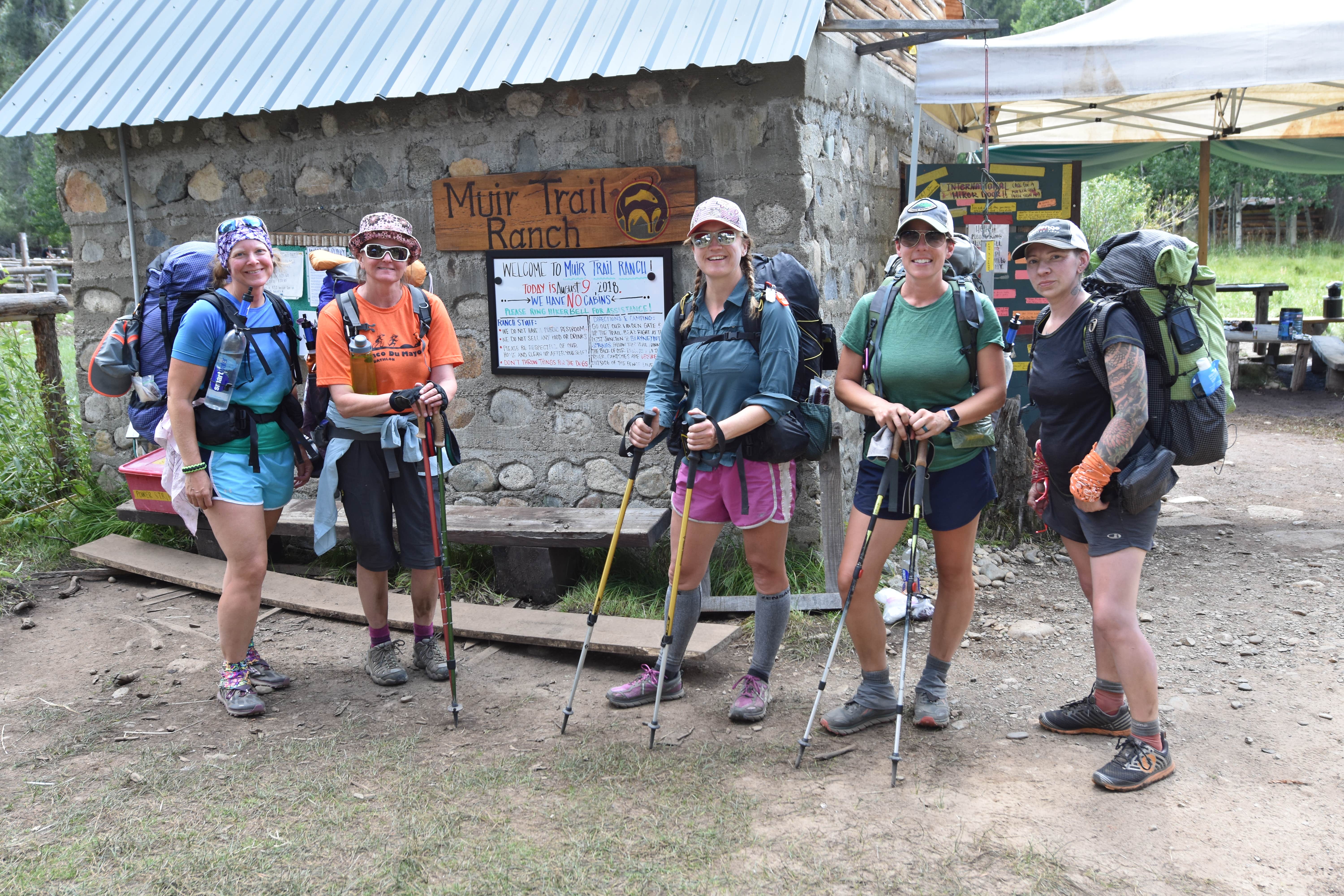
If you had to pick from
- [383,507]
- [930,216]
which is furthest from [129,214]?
[930,216]

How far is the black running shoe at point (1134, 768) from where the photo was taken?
3225 mm

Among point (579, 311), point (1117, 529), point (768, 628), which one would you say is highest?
point (579, 311)

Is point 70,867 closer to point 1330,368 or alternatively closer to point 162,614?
point 162,614

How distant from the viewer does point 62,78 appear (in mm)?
6512

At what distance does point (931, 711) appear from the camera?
3746 mm

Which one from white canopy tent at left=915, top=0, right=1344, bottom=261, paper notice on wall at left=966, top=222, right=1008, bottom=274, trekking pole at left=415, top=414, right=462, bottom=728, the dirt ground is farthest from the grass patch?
trekking pole at left=415, top=414, right=462, bottom=728

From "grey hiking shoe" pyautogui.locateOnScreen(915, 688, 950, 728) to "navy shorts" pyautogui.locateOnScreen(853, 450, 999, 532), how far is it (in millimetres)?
673

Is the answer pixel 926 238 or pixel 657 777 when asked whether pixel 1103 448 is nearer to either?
pixel 926 238

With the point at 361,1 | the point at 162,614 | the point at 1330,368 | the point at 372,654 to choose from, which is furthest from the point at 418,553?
the point at 1330,368

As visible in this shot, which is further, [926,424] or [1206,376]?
[926,424]

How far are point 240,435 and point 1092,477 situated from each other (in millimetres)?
3173

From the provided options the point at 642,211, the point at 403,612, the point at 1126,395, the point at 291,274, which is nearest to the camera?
the point at 1126,395

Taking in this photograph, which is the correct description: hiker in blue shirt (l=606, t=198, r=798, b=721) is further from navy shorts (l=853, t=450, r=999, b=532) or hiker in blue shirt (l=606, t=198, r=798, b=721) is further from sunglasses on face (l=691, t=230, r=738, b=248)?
navy shorts (l=853, t=450, r=999, b=532)

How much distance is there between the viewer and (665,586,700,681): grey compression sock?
3932mm
